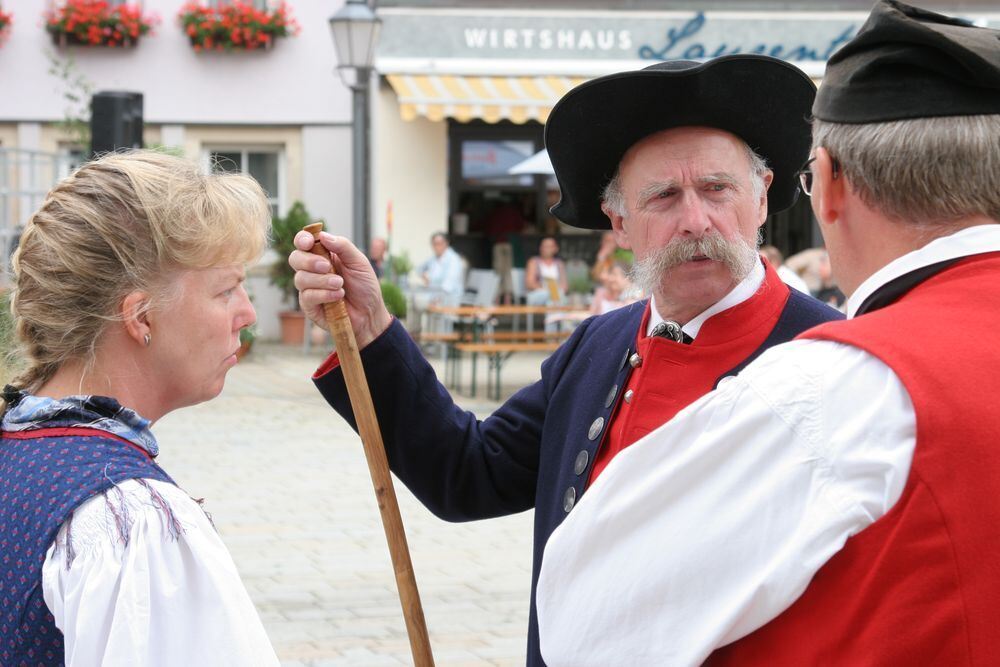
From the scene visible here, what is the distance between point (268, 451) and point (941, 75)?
8027mm

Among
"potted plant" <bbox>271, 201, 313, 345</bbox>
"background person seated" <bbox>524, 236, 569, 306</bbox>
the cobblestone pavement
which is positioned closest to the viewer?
the cobblestone pavement

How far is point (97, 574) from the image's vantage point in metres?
1.50

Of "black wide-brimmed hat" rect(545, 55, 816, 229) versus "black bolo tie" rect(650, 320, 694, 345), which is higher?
"black wide-brimmed hat" rect(545, 55, 816, 229)

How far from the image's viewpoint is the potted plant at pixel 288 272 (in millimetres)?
16078

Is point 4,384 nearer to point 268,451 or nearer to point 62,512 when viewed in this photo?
point 62,512

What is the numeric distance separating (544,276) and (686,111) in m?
13.6

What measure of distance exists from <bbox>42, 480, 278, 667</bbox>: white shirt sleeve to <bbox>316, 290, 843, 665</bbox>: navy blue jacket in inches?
32.9

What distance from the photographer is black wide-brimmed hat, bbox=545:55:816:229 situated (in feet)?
7.19

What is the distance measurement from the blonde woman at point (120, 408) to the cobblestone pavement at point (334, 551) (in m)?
2.88

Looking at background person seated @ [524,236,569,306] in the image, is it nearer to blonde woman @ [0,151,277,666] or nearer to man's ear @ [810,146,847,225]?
blonde woman @ [0,151,277,666]

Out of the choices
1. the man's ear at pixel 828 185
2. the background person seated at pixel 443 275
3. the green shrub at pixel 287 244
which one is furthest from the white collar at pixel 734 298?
the green shrub at pixel 287 244

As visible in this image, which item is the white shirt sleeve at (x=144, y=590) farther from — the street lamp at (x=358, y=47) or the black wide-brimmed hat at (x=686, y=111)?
the street lamp at (x=358, y=47)

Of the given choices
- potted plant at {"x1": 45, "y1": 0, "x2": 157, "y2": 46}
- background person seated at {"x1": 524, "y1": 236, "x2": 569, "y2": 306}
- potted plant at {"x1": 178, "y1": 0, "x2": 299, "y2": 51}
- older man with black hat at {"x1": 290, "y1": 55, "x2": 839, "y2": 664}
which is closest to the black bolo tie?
older man with black hat at {"x1": 290, "y1": 55, "x2": 839, "y2": 664}

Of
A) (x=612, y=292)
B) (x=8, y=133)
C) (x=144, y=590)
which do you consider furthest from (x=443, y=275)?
(x=144, y=590)
